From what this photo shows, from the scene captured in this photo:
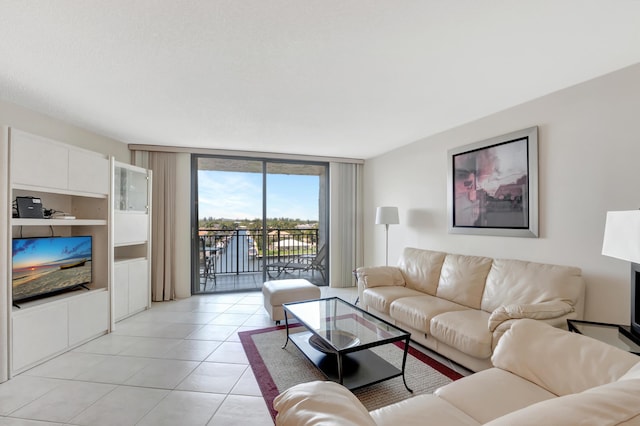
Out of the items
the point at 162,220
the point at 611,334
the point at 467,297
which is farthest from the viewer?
the point at 162,220

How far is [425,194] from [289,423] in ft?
11.9

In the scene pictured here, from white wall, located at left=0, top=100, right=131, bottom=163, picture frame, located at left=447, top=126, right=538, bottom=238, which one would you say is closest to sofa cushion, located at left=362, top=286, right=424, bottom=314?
picture frame, located at left=447, top=126, right=538, bottom=238

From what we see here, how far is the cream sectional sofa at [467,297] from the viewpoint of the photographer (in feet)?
7.11

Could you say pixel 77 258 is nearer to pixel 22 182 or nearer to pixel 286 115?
pixel 22 182

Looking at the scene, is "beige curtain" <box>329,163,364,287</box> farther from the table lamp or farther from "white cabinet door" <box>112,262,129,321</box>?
the table lamp

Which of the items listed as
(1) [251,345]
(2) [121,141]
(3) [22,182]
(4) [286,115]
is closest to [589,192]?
(4) [286,115]

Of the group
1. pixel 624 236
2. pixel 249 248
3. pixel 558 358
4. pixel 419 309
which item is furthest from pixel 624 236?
pixel 249 248

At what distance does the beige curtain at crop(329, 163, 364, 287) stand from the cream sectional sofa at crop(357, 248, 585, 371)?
1677 mm

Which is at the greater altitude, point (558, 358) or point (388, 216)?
point (388, 216)

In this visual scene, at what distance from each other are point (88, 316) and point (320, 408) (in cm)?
320

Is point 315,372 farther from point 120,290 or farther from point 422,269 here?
point 120,290

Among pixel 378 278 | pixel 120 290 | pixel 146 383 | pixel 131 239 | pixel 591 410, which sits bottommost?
pixel 146 383

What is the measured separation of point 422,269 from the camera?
3578mm

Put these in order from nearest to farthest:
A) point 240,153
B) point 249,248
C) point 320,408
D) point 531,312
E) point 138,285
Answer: point 320,408 < point 531,312 < point 138,285 < point 240,153 < point 249,248
